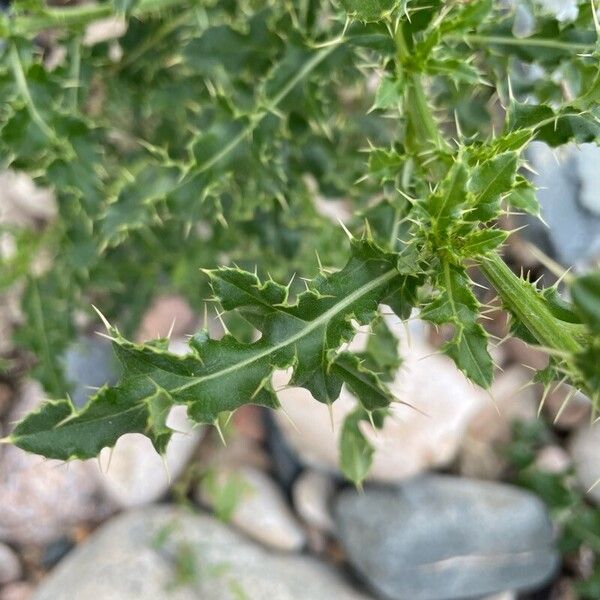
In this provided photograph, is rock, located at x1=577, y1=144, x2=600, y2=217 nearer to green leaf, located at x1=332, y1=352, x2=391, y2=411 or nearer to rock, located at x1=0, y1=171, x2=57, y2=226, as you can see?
green leaf, located at x1=332, y1=352, x2=391, y2=411

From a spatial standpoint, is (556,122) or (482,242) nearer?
(482,242)

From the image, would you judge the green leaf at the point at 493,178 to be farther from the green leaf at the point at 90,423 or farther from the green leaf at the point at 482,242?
the green leaf at the point at 90,423

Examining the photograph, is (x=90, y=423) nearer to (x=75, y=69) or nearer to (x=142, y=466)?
(x=75, y=69)

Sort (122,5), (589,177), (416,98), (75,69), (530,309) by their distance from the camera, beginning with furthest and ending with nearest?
1. (589,177)
2. (75,69)
3. (122,5)
4. (416,98)
5. (530,309)

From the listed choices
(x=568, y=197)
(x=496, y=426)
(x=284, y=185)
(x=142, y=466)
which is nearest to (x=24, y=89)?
(x=284, y=185)

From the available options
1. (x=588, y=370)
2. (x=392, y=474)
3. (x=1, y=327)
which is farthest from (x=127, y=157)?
(x=588, y=370)

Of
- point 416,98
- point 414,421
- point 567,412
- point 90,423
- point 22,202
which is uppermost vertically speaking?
point 416,98

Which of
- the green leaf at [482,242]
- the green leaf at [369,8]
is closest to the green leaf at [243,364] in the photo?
the green leaf at [482,242]

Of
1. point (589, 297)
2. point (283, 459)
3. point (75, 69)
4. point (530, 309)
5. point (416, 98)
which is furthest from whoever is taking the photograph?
point (283, 459)
